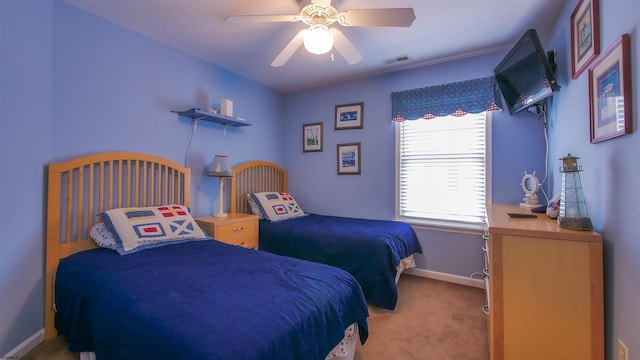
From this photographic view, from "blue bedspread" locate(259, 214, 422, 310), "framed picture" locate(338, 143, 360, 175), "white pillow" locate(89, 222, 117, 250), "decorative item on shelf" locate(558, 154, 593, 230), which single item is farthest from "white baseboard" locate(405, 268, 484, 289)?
"white pillow" locate(89, 222, 117, 250)

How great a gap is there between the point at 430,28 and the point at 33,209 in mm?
3206

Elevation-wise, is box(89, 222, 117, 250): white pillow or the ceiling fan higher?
the ceiling fan

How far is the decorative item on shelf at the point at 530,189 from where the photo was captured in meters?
2.36

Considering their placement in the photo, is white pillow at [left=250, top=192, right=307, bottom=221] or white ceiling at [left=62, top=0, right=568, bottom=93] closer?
white ceiling at [left=62, top=0, right=568, bottom=93]

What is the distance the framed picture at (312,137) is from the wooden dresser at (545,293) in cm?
268

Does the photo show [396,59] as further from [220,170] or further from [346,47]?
[220,170]

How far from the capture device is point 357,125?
353 cm

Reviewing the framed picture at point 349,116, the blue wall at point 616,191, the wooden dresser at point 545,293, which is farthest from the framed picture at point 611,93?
the framed picture at point 349,116

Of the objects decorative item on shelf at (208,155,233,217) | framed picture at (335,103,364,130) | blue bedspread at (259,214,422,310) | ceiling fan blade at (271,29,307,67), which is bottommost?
blue bedspread at (259,214,422,310)

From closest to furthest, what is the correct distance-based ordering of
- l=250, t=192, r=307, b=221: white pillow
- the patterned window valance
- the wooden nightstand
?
1. the wooden nightstand
2. the patterned window valance
3. l=250, t=192, r=307, b=221: white pillow

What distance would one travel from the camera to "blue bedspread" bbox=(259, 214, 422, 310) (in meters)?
2.33

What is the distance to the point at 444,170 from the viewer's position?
3.04 meters

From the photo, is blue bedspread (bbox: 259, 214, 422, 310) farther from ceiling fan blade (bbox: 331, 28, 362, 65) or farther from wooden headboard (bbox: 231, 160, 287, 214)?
ceiling fan blade (bbox: 331, 28, 362, 65)

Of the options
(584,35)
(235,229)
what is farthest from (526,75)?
(235,229)
